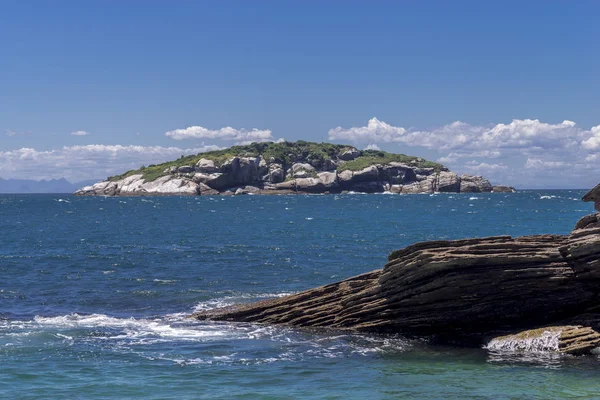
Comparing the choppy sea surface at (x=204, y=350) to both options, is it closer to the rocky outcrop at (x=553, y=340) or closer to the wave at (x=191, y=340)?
the wave at (x=191, y=340)

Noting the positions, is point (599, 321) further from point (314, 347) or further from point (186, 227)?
point (186, 227)

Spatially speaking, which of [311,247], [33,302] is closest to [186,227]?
[311,247]

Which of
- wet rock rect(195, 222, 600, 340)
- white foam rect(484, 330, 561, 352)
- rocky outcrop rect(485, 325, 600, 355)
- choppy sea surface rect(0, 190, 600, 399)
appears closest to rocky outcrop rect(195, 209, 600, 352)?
wet rock rect(195, 222, 600, 340)

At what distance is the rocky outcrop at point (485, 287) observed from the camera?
2489 centimetres

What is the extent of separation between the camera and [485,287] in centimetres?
2525

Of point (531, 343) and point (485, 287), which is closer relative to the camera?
point (531, 343)

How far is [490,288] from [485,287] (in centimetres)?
22

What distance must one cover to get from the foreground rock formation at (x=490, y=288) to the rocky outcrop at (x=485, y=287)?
0.04m

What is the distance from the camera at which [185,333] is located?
27609mm

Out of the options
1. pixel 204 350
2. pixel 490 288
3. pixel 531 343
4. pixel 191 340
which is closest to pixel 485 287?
pixel 490 288

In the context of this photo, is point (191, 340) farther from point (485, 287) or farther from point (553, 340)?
point (553, 340)

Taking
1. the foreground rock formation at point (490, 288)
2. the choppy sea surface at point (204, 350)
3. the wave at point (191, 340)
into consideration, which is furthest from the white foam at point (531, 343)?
the wave at point (191, 340)

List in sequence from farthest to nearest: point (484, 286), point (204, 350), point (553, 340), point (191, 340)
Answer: point (191, 340)
point (484, 286)
point (204, 350)
point (553, 340)

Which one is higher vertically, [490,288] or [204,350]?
[490,288]
